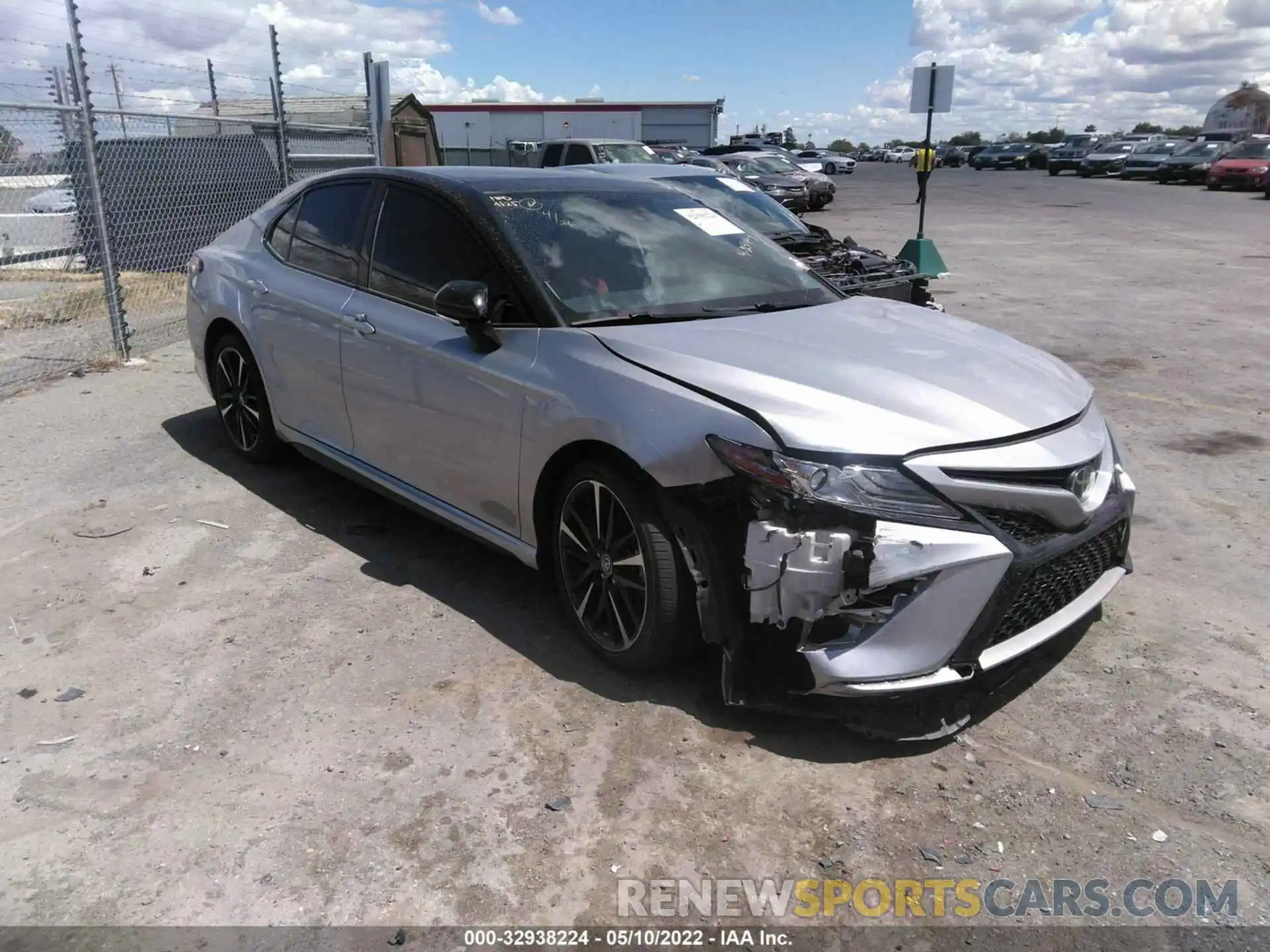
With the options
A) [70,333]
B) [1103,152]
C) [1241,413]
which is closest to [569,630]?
[1241,413]

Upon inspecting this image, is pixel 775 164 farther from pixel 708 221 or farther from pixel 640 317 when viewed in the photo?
pixel 640 317

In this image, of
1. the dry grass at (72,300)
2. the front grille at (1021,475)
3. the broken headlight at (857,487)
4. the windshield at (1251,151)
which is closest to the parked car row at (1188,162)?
the windshield at (1251,151)

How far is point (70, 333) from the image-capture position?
9.12m

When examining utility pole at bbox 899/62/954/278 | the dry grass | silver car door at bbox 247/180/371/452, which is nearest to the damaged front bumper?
silver car door at bbox 247/180/371/452

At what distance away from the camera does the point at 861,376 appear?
3191 millimetres

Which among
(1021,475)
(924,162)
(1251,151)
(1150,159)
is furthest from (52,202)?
(1150,159)

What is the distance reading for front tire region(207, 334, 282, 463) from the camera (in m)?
5.36

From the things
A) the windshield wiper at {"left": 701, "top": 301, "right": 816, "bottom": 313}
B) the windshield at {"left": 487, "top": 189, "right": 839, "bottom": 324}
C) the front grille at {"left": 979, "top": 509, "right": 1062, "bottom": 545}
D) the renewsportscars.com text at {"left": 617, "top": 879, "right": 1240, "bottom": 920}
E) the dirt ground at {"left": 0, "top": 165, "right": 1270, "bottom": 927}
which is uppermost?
the windshield at {"left": 487, "top": 189, "right": 839, "bottom": 324}

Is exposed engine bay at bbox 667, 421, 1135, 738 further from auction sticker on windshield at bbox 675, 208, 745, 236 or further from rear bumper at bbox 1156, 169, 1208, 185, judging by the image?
rear bumper at bbox 1156, 169, 1208, 185

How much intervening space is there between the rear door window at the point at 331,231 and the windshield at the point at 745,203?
4939 mm

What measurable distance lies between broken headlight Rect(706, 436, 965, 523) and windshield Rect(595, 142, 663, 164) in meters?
17.4

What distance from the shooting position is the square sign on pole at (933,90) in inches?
543

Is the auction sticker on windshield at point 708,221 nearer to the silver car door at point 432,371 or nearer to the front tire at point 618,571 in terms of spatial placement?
the silver car door at point 432,371

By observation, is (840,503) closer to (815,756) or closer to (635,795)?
(815,756)
